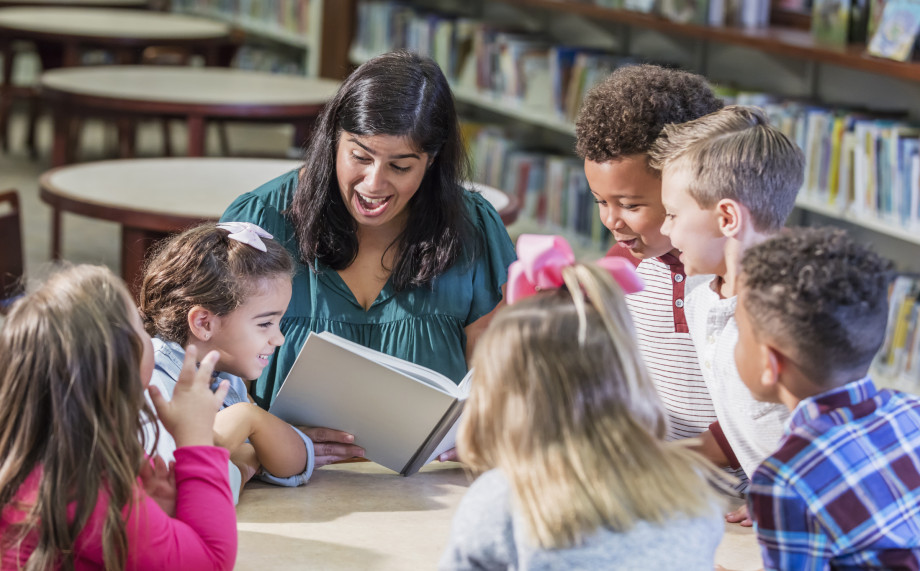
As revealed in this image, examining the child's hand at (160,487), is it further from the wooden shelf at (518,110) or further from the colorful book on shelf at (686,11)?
the wooden shelf at (518,110)

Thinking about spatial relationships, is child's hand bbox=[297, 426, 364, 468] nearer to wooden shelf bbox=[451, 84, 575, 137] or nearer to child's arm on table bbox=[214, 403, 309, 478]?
child's arm on table bbox=[214, 403, 309, 478]

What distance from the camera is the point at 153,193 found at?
3.27 m

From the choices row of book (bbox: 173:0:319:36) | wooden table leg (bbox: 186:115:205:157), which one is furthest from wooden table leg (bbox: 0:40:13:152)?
wooden table leg (bbox: 186:115:205:157)

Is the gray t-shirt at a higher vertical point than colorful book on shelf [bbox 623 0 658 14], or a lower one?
lower

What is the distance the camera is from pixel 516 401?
1065mm

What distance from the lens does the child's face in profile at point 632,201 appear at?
1645 mm

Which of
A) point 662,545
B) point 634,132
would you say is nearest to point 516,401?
point 662,545

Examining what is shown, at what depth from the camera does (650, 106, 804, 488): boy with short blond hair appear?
1417mm

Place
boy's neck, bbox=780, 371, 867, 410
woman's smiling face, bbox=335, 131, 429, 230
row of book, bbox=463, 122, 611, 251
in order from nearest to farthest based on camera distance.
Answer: boy's neck, bbox=780, 371, 867, 410 < woman's smiling face, bbox=335, 131, 429, 230 < row of book, bbox=463, 122, 611, 251

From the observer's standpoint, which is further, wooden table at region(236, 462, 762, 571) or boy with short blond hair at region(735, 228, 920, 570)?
wooden table at region(236, 462, 762, 571)

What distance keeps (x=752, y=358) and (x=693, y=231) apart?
33 centimetres

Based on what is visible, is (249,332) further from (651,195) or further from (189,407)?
(651,195)

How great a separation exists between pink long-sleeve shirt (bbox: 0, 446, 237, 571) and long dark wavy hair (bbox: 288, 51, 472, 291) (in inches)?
27.2

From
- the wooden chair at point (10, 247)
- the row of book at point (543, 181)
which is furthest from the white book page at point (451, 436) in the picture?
the row of book at point (543, 181)
